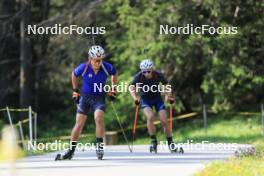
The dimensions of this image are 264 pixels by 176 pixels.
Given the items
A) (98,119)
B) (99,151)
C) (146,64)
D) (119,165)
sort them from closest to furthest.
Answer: (119,165) → (98,119) → (99,151) → (146,64)

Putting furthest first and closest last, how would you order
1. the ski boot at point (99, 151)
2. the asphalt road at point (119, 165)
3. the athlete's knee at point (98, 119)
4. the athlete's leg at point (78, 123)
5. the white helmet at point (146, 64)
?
1. the white helmet at point (146, 64)
2. the athlete's leg at point (78, 123)
3. the ski boot at point (99, 151)
4. the athlete's knee at point (98, 119)
5. the asphalt road at point (119, 165)

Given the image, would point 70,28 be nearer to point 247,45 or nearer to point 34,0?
point 34,0

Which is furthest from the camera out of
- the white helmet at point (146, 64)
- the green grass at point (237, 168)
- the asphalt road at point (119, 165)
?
the white helmet at point (146, 64)

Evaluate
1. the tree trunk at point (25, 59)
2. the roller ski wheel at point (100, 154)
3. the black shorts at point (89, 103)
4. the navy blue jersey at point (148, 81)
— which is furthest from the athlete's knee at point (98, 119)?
the tree trunk at point (25, 59)

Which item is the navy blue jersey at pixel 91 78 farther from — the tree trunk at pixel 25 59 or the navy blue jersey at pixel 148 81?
the tree trunk at pixel 25 59

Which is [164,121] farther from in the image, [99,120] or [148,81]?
[99,120]

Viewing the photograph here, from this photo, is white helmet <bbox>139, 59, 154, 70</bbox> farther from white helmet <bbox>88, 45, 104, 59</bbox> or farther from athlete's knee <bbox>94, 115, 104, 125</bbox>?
athlete's knee <bbox>94, 115, 104, 125</bbox>

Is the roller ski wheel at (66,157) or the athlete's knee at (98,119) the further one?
the roller ski wheel at (66,157)

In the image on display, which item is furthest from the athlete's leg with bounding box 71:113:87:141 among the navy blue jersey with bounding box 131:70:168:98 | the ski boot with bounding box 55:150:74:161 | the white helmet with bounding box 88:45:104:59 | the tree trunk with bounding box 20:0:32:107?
the tree trunk with bounding box 20:0:32:107

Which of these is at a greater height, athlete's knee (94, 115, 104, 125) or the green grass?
athlete's knee (94, 115, 104, 125)

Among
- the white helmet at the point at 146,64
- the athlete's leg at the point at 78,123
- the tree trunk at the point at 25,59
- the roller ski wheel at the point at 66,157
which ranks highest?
the tree trunk at the point at 25,59

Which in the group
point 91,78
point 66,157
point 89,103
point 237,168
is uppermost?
point 91,78

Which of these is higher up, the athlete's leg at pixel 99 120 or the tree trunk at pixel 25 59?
the tree trunk at pixel 25 59

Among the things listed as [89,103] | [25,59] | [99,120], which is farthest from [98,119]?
[25,59]
